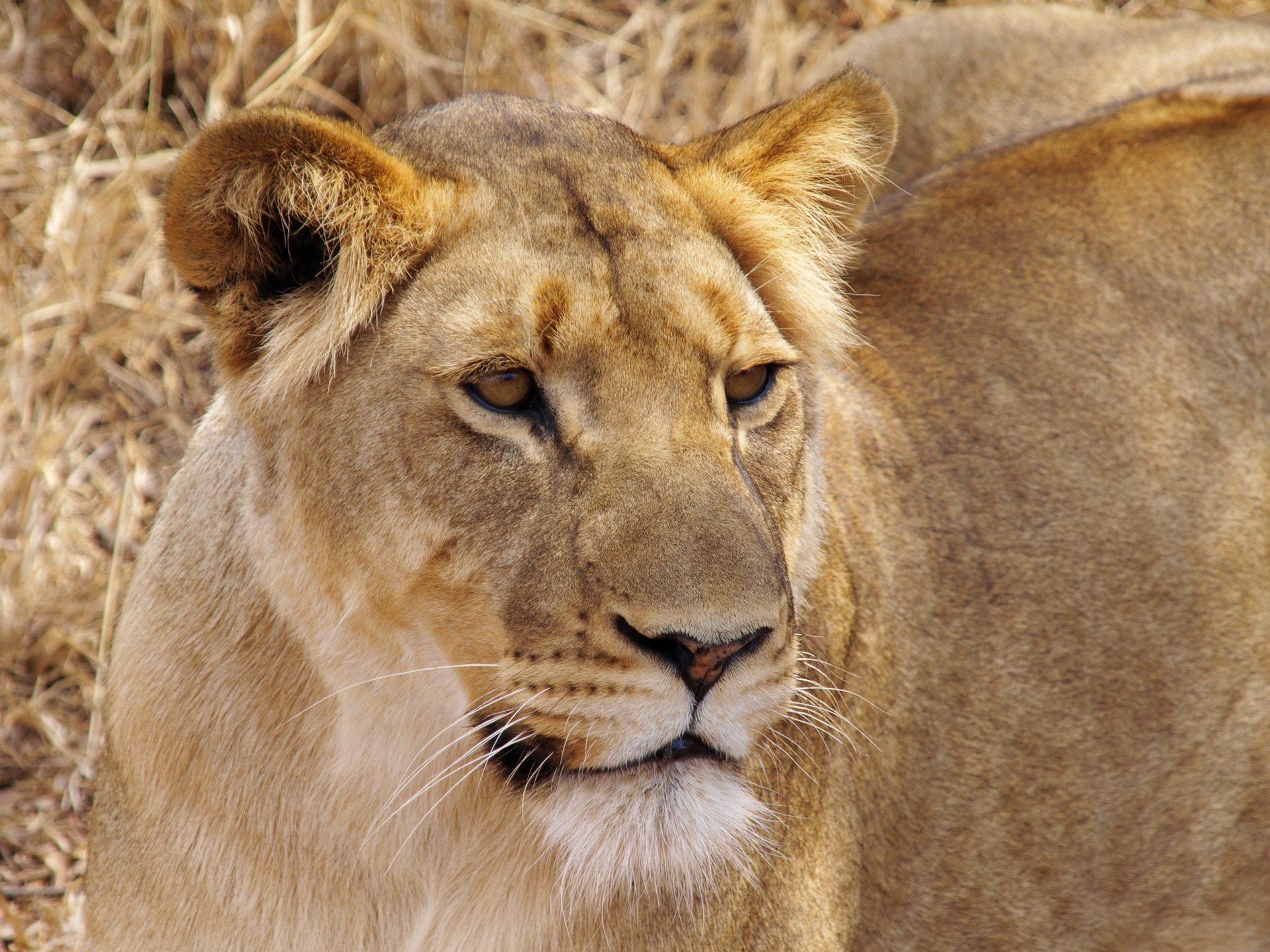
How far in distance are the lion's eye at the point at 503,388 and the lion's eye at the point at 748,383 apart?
33 centimetres

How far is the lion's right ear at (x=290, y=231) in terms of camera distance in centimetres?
204

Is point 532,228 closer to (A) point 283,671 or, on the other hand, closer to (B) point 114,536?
(A) point 283,671

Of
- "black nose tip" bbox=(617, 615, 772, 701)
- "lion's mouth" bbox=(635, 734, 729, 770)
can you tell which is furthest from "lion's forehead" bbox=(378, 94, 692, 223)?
"lion's mouth" bbox=(635, 734, 729, 770)

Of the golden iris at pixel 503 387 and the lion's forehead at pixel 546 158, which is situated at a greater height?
the lion's forehead at pixel 546 158

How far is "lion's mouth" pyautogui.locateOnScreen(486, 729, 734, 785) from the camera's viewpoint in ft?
6.57

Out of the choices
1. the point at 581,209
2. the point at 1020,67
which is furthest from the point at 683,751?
the point at 1020,67

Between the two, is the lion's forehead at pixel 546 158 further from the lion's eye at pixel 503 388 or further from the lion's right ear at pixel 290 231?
the lion's eye at pixel 503 388

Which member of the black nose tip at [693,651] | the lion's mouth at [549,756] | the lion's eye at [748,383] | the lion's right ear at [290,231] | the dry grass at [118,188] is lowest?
the dry grass at [118,188]

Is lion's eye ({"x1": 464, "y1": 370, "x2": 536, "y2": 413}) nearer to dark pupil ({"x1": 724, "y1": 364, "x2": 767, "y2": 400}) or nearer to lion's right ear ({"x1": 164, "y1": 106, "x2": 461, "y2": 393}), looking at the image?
lion's right ear ({"x1": 164, "y1": 106, "x2": 461, "y2": 393})

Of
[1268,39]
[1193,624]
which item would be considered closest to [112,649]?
[1193,624]

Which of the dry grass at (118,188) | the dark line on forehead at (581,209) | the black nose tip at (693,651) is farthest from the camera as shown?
the dry grass at (118,188)

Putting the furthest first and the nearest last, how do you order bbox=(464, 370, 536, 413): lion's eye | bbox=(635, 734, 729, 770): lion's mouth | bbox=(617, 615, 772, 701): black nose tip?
bbox=(464, 370, 536, 413): lion's eye
bbox=(635, 734, 729, 770): lion's mouth
bbox=(617, 615, 772, 701): black nose tip

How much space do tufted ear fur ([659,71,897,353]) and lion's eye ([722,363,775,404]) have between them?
0.22m

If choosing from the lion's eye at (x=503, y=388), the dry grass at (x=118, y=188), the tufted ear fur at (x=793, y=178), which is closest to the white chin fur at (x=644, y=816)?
the lion's eye at (x=503, y=388)
